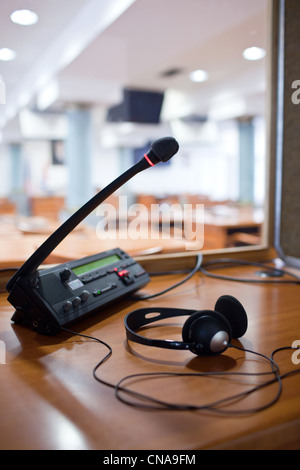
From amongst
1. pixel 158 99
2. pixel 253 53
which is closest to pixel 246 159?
pixel 158 99

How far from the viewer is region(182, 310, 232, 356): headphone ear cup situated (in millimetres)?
471

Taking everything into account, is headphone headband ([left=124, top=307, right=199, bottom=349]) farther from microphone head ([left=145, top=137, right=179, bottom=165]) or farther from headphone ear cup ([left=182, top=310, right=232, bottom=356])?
microphone head ([left=145, top=137, right=179, bottom=165])

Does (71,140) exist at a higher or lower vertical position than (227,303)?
higher

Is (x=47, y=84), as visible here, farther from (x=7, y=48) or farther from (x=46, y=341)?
(x=46, y=341)

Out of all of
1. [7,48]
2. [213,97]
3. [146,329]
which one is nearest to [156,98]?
[213,97]

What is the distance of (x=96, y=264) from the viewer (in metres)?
0.71

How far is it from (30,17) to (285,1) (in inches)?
85.6

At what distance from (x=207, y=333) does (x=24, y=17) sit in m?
2.81

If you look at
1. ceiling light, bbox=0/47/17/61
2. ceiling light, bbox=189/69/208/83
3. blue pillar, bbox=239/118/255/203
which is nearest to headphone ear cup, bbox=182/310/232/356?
ceiling light, bbox=0/47/17/61

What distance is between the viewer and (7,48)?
319 cm

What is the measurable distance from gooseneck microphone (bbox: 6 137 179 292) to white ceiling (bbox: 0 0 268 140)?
3.73ft

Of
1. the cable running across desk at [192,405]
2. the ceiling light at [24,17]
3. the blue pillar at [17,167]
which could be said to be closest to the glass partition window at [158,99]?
the ceiling light at [24,17]

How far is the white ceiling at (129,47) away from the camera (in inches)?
106

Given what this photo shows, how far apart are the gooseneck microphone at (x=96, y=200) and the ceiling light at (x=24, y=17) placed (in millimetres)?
2460
